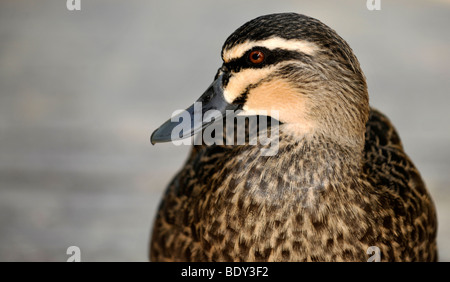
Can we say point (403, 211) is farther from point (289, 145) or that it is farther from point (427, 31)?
point (427, 31)

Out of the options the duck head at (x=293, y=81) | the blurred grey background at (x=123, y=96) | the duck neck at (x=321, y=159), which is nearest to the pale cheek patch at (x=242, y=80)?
the duck head at (x=293, y=81)

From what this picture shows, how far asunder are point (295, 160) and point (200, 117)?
0.26 metres

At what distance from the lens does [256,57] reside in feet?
5.19

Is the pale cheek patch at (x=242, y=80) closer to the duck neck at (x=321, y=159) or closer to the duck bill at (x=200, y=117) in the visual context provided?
the duck bill at (x=200, y=117)

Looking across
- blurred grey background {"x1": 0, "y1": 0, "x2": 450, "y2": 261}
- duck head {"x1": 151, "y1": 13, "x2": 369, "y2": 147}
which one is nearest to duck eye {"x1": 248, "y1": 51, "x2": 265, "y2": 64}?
duck head {"x1": 151, "y1": 13, "x2": 369, "y2": 147}

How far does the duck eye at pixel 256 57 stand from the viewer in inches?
61.9

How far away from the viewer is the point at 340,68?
5.28 ft

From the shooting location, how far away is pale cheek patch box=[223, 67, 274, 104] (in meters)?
1.61

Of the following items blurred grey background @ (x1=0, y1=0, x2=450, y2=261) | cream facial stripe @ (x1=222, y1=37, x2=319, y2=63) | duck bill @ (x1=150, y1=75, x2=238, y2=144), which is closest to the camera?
cream facial stripe @ (x1=222, y1=37, x2=319, y2=63)

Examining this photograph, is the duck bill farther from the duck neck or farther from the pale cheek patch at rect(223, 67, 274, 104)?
the duck neck

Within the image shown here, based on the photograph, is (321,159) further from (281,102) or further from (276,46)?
(276,46)
